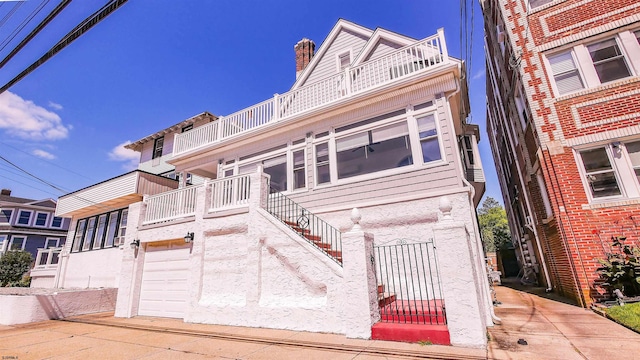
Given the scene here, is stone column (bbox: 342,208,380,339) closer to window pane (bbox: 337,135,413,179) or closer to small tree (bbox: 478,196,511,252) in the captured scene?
window pane (bbox: 337,135,413,179)

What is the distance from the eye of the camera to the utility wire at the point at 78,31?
5.85m

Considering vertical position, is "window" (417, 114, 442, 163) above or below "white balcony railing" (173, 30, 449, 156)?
below

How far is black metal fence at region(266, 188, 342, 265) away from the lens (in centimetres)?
758

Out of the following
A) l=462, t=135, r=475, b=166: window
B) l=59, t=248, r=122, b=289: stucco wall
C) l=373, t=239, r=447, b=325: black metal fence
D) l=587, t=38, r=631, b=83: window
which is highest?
l=587, t=38, r=631, b=83: window

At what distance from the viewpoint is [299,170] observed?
971 cm

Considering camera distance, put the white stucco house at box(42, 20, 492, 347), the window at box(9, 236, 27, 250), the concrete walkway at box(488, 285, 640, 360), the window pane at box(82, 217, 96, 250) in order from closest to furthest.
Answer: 1. the concrete walkway at box(488, 285, 640, 360)
2. the white stucco house at box(42, 20, 492, 347)
3. the window pane at box(82, 217, 96, 250)
4. the window at box(9, 236, 27, 250)

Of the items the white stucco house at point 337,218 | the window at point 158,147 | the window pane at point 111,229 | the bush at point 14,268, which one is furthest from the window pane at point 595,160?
the bush at point 14,268

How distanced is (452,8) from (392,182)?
4704 mm

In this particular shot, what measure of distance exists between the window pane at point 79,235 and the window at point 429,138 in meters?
19.5

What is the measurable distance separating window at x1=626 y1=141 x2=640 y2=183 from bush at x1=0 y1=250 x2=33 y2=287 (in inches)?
1264

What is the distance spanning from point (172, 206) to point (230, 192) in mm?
2619

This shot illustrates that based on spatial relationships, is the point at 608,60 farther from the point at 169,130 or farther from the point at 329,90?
the point at 169,130


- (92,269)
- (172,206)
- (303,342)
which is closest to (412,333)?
(303,342)

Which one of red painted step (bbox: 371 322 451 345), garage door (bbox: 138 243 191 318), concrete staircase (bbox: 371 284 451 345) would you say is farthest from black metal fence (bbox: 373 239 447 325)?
garage door (bbox: 138 243 191 318)
